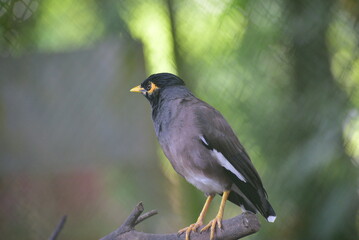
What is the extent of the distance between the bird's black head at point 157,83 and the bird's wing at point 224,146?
0.24 ft

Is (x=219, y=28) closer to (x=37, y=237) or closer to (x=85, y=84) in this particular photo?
(x=85, y=84)

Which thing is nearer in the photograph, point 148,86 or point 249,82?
point 148,86

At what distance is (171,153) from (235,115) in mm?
580

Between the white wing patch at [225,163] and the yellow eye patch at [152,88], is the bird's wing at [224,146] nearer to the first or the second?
the white wing patch at [225,163]

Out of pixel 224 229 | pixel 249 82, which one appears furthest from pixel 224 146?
pixel 249 82

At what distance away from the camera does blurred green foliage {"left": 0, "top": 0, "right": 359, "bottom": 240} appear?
149 cm

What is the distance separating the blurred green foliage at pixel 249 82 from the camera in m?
1.49

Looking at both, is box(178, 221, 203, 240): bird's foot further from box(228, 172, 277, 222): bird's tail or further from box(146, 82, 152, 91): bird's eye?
Answer: box(146, 82, 152, 91): bird's eye

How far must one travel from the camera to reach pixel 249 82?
156cm

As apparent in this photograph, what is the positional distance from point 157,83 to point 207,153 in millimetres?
183

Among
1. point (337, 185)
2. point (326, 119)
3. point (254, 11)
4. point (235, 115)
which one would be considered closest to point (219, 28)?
point (254, 11)

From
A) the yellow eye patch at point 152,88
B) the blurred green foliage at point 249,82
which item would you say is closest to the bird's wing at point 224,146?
the yellow eye patch at point 152,88

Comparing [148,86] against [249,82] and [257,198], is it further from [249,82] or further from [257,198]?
[249,82]

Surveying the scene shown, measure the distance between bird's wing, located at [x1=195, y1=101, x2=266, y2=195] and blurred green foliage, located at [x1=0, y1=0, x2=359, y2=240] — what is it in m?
0.50
